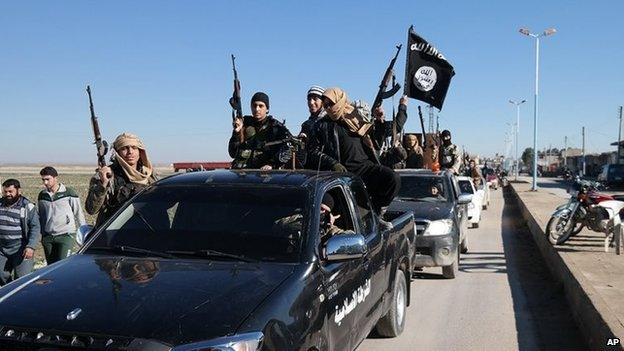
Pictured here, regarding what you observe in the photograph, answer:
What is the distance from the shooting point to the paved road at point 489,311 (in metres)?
5.95

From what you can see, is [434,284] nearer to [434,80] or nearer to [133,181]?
[434,80]

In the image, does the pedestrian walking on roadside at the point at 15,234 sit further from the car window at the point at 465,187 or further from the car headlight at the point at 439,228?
the car window at the point at 465,187

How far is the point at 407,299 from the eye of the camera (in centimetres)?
659

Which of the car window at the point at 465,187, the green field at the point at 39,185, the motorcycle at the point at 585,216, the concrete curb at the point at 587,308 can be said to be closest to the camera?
the concrete curb at the point at 587,308

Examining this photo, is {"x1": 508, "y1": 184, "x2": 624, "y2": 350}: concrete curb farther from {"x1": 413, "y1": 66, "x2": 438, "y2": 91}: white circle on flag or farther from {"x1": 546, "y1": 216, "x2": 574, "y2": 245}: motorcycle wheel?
{"x1": 413, "y1": 66, "x2": 438, "y2": 91}: white circle on flag

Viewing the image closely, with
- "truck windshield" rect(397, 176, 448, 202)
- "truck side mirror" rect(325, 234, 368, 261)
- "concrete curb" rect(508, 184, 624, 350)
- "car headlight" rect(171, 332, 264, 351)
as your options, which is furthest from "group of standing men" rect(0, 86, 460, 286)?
"car headlight" rect(171, 332, 264, 351)

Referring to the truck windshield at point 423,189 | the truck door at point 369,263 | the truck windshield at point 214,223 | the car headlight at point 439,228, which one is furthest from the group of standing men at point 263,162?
the truck windshield at point 423,189

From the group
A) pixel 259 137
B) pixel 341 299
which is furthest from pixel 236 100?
pixel 341 299

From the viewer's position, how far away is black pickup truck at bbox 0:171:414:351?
278 centimetres

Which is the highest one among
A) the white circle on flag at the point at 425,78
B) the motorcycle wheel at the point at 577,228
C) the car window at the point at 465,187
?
the white circle on flag at the point at 425,78

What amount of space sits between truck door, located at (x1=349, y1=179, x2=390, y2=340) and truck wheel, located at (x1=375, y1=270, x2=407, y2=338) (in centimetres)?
45

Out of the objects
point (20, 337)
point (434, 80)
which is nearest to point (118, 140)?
point (20, 337)

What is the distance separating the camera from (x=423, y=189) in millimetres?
10547

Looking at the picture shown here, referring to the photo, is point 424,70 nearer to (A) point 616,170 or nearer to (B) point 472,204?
(B) point 472,204
